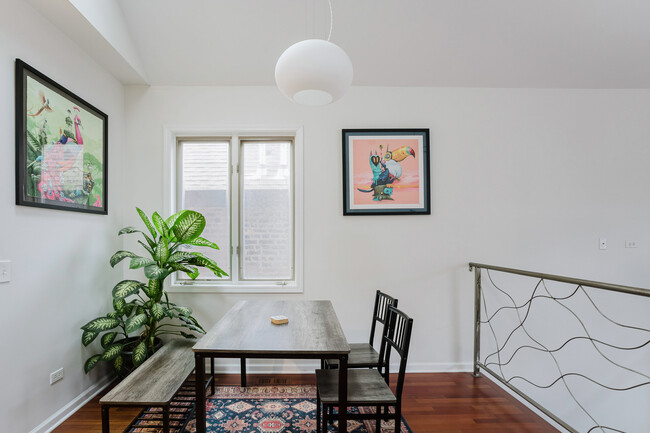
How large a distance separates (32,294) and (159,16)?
6.96 feet

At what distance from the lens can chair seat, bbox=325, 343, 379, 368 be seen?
218cm

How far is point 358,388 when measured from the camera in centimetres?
180

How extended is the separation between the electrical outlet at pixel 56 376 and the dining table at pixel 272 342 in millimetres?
1181

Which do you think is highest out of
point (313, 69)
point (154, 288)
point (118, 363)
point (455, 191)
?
point (313, 69)

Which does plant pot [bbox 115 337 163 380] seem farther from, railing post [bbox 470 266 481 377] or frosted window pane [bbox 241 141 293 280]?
railing post [bbox 470 266 481 377]

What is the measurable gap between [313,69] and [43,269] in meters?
2.07

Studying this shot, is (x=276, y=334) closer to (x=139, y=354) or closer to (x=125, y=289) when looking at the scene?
(x=139, y=354)

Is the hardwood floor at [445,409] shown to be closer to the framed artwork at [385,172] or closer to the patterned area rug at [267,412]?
the patterned area rug at [267,412]

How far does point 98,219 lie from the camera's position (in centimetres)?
267

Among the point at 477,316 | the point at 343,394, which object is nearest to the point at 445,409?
the point at 477,316

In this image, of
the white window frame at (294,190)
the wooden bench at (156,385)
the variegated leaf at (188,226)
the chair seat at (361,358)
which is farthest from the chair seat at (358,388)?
the variegated leaf at (188,226)

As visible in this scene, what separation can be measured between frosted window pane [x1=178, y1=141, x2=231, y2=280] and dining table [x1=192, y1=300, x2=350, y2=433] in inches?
42.4

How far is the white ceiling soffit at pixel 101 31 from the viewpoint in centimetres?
206

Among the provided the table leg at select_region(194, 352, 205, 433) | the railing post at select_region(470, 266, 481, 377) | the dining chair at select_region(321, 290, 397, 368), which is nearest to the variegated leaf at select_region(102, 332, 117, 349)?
the table leg at select_region(194, 352, 205, 433)
